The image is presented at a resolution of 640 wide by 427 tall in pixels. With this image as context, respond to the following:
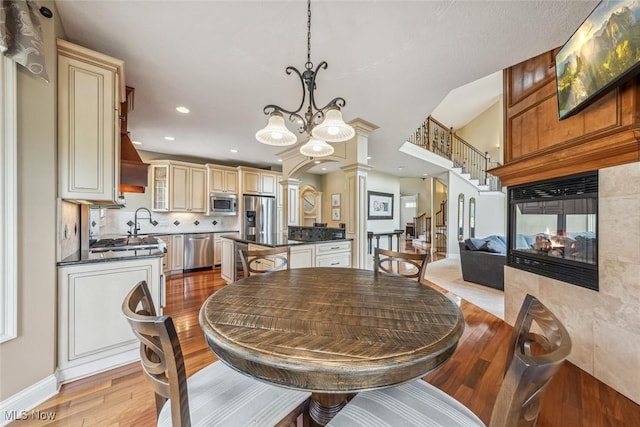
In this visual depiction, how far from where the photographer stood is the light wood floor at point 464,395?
147 cm

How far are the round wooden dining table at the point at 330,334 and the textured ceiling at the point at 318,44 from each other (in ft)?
5.66

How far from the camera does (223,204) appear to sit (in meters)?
5.62

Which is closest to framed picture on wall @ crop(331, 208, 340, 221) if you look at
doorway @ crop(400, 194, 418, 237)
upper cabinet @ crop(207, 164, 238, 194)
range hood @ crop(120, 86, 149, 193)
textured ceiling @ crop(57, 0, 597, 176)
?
upper cabinet @ crop(207, 164, 238, 194)

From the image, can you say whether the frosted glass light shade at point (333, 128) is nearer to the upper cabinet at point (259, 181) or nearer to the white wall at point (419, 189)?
the upper cabinet at point (259, 181)

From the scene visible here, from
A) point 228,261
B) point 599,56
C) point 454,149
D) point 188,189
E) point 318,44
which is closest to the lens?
point 599,56

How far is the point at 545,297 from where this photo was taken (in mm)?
2309

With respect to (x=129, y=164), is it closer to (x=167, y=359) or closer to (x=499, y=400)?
(x=167, y=359)

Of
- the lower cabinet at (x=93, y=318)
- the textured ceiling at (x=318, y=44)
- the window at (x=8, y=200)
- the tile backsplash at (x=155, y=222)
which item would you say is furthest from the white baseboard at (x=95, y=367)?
the tile backsplash at (x=155, y=222)

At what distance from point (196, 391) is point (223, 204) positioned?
499 centimetres

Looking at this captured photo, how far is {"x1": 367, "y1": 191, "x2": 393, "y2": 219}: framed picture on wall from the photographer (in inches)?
285

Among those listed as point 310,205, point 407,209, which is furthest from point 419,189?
point 310,205

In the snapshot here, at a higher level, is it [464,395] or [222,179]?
[222,179]

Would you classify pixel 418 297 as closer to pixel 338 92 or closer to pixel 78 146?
pixel 338 92

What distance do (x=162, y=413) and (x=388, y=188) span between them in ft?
24.9
